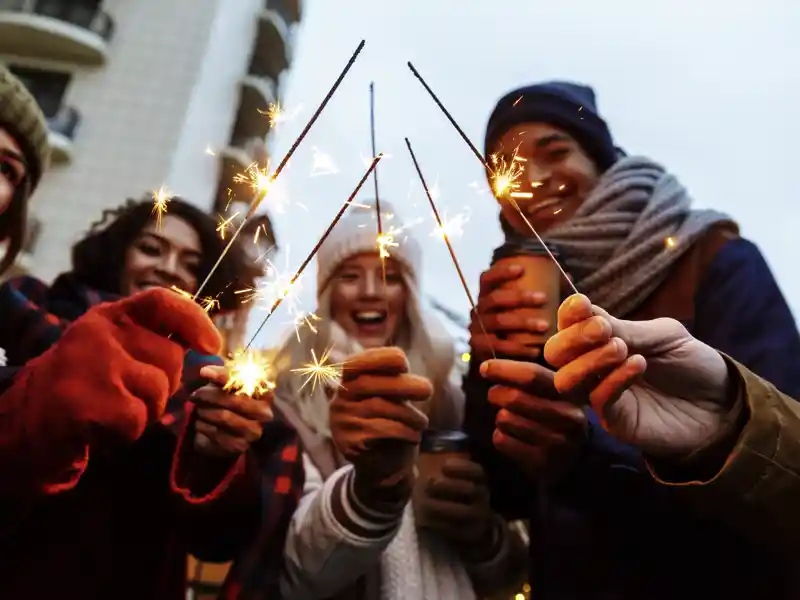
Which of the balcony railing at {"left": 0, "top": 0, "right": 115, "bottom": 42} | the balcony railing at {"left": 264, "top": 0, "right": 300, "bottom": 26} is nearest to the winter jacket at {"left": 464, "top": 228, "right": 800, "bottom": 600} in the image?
the balcony railing at {"left": 0, "top": 0, "right": 115, "bottom": 42}

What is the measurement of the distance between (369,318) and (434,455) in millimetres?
382

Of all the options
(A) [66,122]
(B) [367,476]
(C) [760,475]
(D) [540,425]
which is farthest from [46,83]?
(C) [760,475]

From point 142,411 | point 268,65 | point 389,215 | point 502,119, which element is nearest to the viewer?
point 142,411

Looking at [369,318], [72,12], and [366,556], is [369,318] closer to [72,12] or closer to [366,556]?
[366,556]

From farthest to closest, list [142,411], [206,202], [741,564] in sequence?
[206,202], [741,564], [142,411]

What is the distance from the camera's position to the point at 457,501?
95 centimetres

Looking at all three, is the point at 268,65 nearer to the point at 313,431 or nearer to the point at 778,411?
the point at 313,431

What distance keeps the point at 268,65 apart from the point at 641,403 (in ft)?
18.6

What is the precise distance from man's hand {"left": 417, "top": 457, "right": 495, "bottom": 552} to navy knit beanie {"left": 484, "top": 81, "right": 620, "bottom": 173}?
546 millimetres

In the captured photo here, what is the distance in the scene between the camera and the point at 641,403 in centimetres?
62

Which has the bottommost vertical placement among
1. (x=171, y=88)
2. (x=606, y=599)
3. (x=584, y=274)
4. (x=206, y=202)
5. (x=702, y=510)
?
(x=606, y=599)

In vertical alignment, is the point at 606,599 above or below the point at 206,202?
below

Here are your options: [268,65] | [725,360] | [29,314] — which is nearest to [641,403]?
[725,360]

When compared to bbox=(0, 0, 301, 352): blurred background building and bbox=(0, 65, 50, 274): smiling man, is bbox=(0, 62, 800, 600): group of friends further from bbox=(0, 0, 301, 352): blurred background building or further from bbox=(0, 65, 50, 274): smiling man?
bbox=(0, 0, 301, 352): blurred background building
